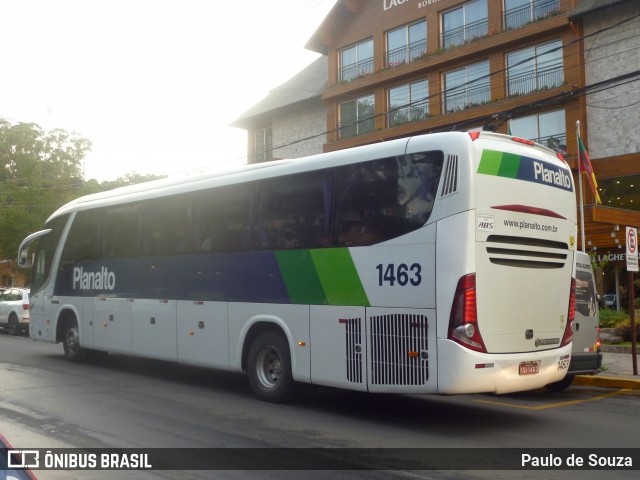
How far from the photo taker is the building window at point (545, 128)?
25.9m

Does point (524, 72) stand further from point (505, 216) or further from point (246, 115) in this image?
point (505, 216)

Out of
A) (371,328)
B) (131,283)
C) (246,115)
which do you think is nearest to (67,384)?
(131,283)

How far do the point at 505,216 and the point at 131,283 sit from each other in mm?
8005

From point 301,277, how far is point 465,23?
2221 cm

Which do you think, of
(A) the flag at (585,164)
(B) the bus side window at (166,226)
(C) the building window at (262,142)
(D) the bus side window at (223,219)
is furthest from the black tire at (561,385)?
(C) the building window at (262,142)

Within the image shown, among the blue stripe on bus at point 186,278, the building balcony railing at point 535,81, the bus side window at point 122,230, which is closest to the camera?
the blue stripe on bus at point 186,278

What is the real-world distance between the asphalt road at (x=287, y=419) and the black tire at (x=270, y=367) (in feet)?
0.87

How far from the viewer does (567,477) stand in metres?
6.41

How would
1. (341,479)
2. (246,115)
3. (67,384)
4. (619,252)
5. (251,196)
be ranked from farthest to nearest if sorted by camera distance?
(246,115)
(619,252)
(67,384)
(251,196)
(341,479)

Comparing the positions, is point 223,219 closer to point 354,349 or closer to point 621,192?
point 354,349

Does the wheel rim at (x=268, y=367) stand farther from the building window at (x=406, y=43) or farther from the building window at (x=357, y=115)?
the building window at (x=357, y=115)

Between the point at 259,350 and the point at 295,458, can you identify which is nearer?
the point at 295,458

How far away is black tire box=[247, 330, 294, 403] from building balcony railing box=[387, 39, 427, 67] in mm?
22198

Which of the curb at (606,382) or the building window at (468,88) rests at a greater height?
the building window at (468,88)
